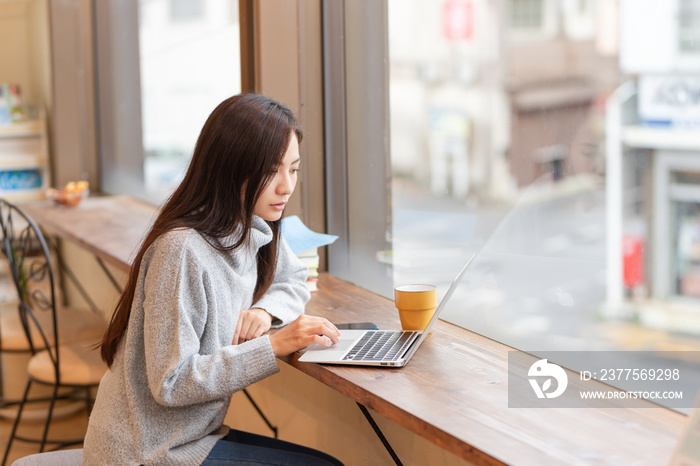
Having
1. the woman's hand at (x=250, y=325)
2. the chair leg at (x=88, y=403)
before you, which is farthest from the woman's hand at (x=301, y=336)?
the chair leg at (x=88, y=403)

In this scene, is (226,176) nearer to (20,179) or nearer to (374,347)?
(374,347)

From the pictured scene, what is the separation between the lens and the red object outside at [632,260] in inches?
51.9

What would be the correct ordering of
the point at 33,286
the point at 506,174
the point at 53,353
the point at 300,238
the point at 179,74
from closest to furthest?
1. the point at 506,174
2. the point at 300,238
3. the point at 53,353
4. the point at 179,74
5. the point at 33,286

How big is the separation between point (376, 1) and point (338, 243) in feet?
2.29

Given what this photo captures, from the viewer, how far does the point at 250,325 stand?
1544mm

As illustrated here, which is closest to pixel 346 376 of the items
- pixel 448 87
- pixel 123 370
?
pixel 123 370

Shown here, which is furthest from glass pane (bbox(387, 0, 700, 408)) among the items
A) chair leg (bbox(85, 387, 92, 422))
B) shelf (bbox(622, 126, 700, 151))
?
chair leg (bbox(85, 387, 92, 422))

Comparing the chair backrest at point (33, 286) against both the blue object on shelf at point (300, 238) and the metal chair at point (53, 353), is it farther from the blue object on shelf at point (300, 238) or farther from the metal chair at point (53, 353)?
the blue object on shelf at point (300, 238)

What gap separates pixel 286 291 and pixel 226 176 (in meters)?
0.38

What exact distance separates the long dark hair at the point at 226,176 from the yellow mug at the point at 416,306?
1.13ft

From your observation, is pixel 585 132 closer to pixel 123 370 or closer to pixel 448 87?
pixel 448 87

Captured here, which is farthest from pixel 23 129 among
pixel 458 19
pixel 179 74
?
pixel 458 19

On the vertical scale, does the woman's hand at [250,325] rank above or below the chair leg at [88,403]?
above

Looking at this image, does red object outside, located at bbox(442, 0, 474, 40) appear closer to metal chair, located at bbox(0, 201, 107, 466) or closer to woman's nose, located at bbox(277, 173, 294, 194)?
woman's nose, located at bbox(277, 173, 294, 194)
